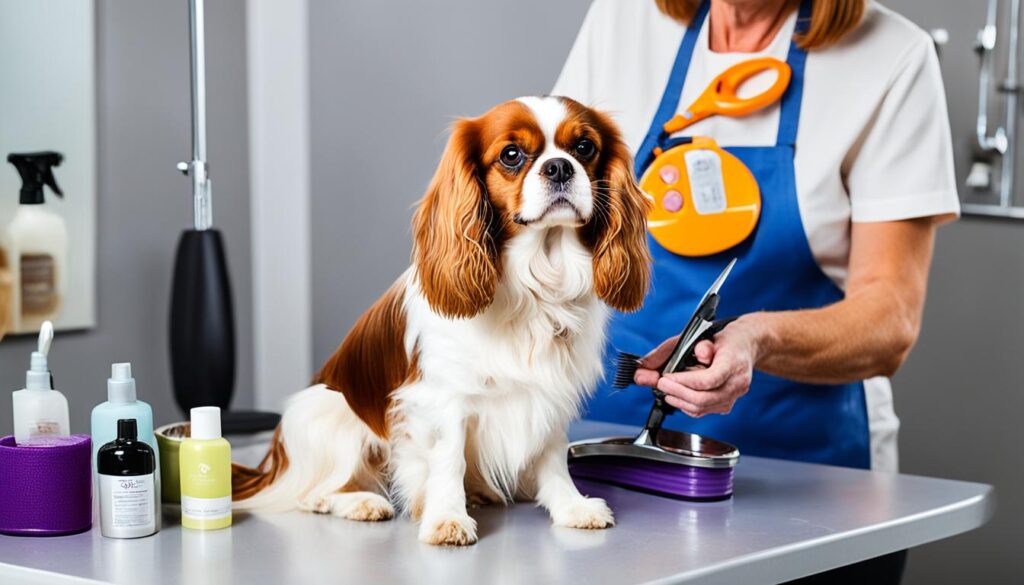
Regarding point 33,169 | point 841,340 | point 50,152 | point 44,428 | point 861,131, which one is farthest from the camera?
point 50,152

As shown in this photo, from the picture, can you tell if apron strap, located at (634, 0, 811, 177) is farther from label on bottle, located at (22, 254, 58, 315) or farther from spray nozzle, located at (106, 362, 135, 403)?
label on bottle, located at (22, 254, 58, 315)

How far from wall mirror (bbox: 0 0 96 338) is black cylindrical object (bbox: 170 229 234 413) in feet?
1.14

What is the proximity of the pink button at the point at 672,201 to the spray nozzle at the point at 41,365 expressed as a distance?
1.05m

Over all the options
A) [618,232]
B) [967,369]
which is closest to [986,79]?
[967,369]

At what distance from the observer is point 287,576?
1113 mm

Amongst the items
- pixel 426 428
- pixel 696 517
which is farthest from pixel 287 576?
pixel 696 517

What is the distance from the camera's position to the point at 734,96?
6.53ft

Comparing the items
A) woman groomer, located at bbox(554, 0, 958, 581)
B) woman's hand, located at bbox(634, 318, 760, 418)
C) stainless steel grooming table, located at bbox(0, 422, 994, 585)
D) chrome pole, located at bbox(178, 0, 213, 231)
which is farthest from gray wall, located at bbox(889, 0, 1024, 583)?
chrome pole, located at bbox(178, 0, 213, 231)

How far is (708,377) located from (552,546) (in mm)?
327

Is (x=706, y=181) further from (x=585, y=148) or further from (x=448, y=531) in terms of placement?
(x=448, y=531)

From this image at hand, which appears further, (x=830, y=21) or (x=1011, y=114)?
(x=1011, y=114)

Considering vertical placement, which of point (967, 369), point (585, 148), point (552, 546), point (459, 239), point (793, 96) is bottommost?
point (967, 369)

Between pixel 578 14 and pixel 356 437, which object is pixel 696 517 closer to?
pixel 356 437

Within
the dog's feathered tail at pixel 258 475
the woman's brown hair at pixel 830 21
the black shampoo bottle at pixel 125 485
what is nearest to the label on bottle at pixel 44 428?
the black shampoo bottle at pixel 125 485
